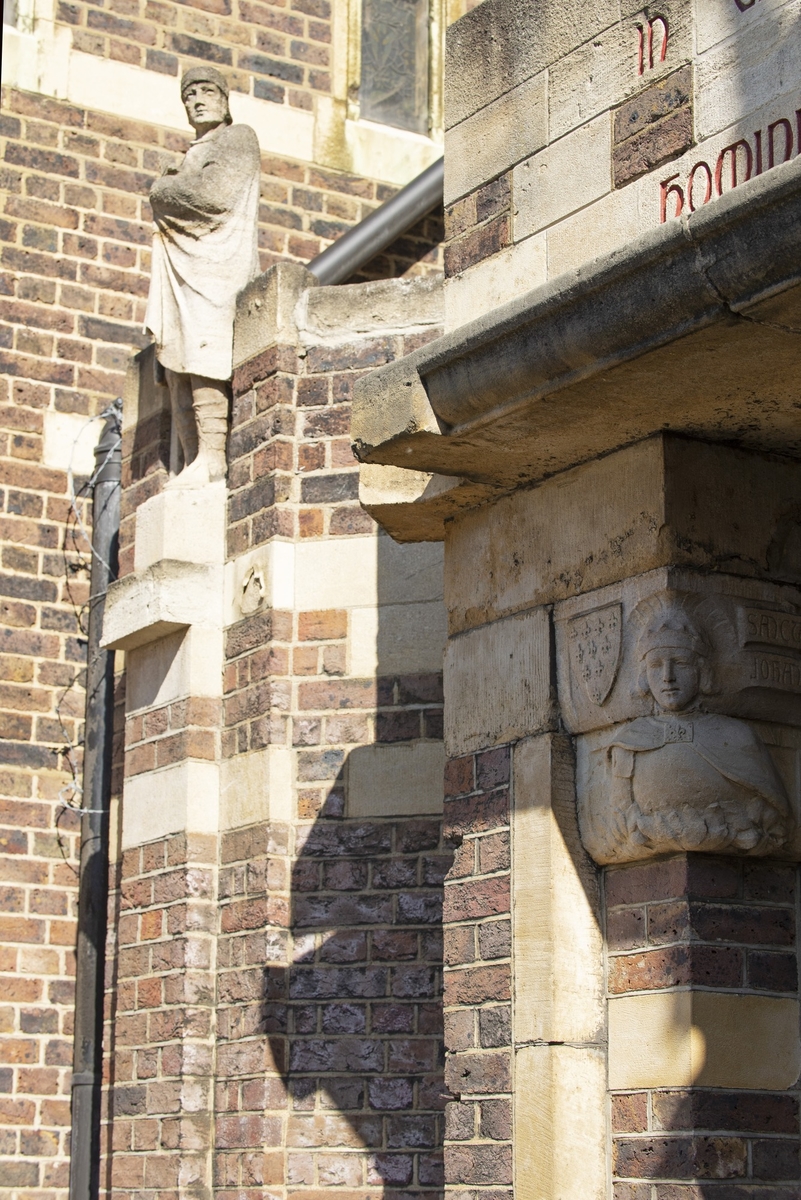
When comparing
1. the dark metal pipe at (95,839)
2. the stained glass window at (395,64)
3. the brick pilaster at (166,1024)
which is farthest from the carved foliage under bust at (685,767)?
the stained glass window at (395,64)

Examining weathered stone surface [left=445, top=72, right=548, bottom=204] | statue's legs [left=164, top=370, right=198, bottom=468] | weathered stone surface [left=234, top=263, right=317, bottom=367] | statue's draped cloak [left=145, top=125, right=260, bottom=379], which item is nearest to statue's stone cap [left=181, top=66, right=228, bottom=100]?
statue's draped cloak [left=145, top=125, right=260, bottom=379]

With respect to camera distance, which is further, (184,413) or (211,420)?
(184,413)

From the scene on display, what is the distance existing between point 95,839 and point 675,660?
17.9 feet

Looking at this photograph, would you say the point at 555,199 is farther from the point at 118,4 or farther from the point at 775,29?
the point at 118,4

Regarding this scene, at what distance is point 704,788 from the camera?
4.80 m

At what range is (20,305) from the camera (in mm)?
10781

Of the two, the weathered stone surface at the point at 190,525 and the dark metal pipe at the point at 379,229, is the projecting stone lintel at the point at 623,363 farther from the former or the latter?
the dark metal pipe at the point at 379,229

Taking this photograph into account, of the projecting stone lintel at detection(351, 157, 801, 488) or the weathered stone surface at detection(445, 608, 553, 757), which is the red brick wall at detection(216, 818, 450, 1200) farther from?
the projecting stone lintel at detection(351, 157, 801, 488)

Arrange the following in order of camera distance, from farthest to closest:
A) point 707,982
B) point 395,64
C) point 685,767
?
point 395,64, point 685,767, point 707,982

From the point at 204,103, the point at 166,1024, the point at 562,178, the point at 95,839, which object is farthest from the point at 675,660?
the point at 95,839

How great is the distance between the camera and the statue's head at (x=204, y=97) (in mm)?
8797

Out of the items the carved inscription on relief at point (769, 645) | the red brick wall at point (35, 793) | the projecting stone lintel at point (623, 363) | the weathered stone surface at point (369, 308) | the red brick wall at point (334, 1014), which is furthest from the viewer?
the red brick wall at point (35, 793)

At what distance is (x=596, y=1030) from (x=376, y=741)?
9.68 feet

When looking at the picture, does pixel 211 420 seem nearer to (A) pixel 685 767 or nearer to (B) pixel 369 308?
(B) pixel 369 308
